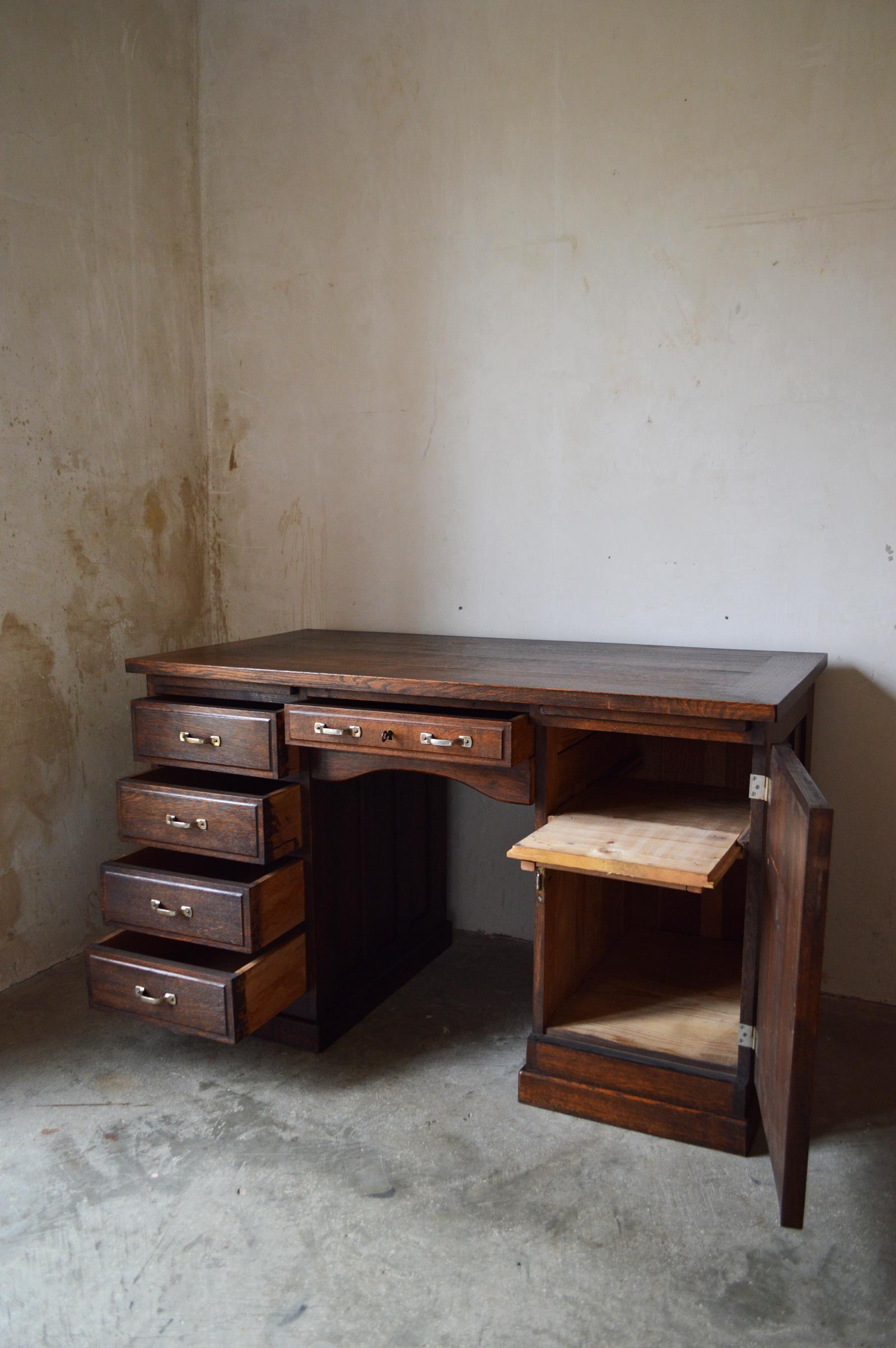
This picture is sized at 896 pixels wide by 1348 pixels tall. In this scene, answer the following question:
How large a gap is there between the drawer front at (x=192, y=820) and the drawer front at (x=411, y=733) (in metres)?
0.18

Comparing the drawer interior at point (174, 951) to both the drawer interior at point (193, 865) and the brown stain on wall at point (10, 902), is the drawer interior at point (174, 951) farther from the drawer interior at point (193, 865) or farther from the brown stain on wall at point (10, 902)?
the brown stain on wall at point (10, 902)


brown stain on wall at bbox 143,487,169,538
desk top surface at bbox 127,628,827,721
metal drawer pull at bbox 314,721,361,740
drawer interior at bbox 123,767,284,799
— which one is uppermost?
brown stain on wall at bbox 143,487,169,538

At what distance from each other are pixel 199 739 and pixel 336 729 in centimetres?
35

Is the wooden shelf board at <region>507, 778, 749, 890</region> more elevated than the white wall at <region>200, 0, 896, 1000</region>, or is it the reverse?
the white wall at <region>200, 0, 896, 1000</region>

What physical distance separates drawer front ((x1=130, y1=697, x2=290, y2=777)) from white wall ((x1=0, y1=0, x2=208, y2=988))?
0.52m

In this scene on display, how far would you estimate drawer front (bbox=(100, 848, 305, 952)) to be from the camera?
1.93 metres

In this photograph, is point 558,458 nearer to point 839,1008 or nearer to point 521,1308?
point 839,1008

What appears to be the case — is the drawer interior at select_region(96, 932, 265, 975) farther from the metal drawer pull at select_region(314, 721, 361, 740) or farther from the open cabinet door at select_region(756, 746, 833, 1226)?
the open cabinet door at select_region(756, 746, 833, 1226)

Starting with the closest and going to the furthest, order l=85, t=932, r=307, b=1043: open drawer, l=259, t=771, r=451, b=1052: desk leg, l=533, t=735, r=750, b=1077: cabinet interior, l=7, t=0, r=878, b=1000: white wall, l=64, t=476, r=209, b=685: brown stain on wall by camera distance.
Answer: l=533, t=735, r=750, b=1077: cabinet interior, l=85, t=932, r=307, b=1043: open drawer, l=259, t=771, r=451, b=1052: desk leg, l=7, t=0, r=878, b=1000: white wall, l=64, t=476, r=209, b=685: brown stain on wall

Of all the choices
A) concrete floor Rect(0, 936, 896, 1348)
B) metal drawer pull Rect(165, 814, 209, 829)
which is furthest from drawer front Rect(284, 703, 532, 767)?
concrete floor Rect(0, 936, 896, 1348)

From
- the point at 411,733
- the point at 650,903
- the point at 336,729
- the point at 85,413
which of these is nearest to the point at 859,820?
the point at 650,903

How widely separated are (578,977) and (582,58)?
7.23ft

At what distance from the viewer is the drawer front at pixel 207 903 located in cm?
193

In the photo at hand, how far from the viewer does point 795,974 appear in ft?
4.24
